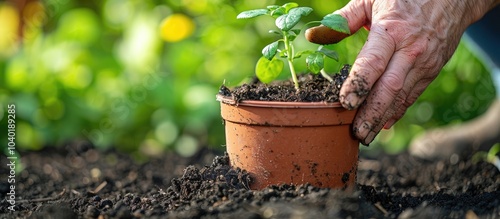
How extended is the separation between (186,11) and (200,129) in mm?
1037

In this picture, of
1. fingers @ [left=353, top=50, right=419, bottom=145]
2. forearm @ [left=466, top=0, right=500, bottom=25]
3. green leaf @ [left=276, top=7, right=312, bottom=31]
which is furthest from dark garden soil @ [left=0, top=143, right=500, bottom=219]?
forearm @ [left=466, top=0, right=500, bottom=25]

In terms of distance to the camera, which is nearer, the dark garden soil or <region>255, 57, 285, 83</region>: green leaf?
the dark garden soil

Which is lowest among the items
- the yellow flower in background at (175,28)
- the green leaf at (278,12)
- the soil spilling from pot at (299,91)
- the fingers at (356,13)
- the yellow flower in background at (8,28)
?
the yellow flower in background at (175,28)

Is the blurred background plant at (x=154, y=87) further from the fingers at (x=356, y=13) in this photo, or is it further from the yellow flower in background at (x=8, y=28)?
the fingers at (x=356, y=13)

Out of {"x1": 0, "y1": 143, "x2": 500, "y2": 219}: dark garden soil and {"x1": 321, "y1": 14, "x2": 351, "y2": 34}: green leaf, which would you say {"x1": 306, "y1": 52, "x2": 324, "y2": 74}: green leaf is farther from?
{"x1": 0, "y1": 143, "x2": 500, "y2": 219}: dark garden soil

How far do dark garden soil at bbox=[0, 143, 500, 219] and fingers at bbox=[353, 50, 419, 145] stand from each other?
20 centimetres

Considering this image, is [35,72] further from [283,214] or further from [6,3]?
[283,214]

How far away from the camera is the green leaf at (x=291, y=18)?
1945 mm

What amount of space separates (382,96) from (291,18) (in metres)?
0.36

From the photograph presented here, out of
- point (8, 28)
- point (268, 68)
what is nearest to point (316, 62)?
point (268, 68)

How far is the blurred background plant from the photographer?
12.7 ft

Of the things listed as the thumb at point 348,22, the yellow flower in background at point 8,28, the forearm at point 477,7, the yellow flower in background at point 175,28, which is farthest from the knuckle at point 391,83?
the yellow flower in background at point 8,28

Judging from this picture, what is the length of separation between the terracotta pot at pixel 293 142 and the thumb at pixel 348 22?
299 mm

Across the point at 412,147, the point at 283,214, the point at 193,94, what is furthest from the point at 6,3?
the point at 283,214
